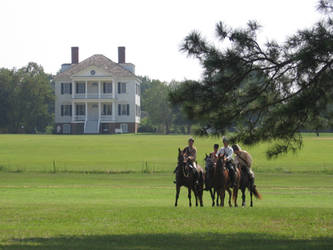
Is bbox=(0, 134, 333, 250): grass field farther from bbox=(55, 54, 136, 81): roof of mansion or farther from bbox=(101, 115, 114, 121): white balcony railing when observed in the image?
bbox=(55, 54, 136, 81): roof of mansion

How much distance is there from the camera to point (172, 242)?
1455 centimetres

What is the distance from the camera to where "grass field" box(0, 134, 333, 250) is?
15.0 meters

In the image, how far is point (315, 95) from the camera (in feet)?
47.7

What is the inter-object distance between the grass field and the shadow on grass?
2 centimetres

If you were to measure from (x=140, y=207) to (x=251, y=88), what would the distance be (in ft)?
27.2

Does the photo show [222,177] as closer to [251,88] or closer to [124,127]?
[251,88]

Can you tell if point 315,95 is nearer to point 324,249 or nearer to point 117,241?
point 324,249

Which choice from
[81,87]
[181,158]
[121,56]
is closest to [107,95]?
[81,87]

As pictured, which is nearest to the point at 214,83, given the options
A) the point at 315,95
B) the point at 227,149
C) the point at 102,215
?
the point at 315,95

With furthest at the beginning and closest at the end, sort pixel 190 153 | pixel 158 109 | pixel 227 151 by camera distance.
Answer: pixel 158 109, pixel 190 153, pixel 227 151

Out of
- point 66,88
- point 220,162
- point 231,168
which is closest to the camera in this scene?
point 220,162

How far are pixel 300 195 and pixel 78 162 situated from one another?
29997 mm

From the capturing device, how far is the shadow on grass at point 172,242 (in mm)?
13828

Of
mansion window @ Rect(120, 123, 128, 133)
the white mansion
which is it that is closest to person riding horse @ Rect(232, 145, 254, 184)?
the white mansion
